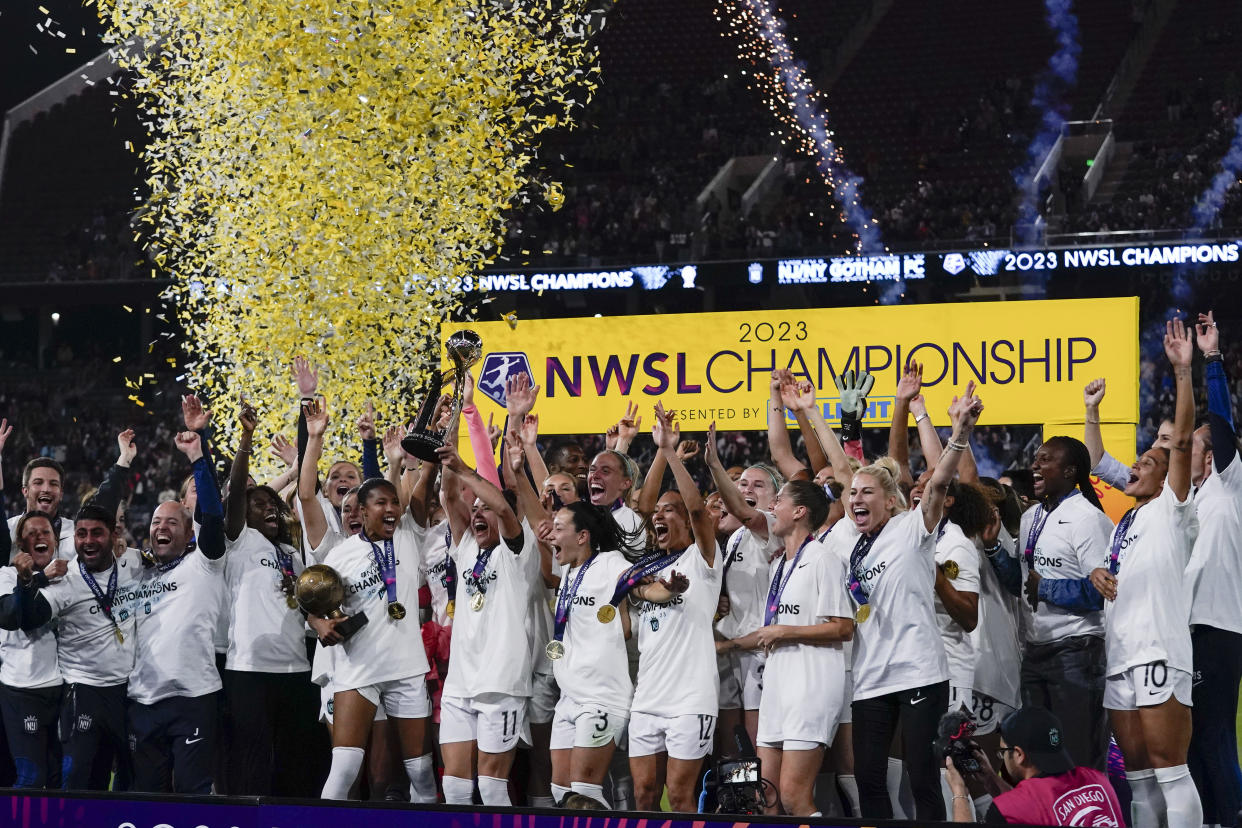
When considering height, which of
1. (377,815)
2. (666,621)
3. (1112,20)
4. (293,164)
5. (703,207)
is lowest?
(377,815)

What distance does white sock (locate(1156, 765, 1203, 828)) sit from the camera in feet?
19.3

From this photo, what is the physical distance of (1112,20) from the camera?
31297 millimetres

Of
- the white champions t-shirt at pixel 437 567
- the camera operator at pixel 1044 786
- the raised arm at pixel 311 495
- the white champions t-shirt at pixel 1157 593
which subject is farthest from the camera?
the white champions t-shirt at pixel 437 567

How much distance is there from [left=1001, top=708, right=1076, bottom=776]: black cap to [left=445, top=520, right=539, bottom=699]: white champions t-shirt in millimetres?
2474

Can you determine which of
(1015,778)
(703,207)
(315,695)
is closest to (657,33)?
(703,207)

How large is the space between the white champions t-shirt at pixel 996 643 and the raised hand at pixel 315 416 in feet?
10.6

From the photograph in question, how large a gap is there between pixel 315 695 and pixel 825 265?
15.5m

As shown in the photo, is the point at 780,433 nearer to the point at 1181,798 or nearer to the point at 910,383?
the point at 910,383

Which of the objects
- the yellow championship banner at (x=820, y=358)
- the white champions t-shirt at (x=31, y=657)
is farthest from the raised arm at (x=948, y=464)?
the yellow championship banner at (x=820, y=358)

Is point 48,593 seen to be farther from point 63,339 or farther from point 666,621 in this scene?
point 63,339

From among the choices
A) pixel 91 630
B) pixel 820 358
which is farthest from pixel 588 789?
pixel 820 358

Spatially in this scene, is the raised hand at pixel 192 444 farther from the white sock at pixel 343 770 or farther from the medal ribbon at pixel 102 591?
the white sock at pixel 343 770

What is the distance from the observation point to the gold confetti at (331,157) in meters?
11.8

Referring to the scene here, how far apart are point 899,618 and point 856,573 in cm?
28
